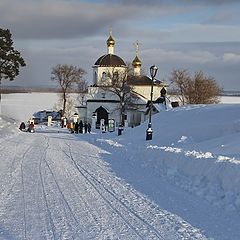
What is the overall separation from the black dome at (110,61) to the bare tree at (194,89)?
30.5 ft

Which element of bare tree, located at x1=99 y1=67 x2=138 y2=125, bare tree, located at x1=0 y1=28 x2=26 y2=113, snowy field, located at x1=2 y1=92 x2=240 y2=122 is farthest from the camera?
snowy field, located at x1=2 y1=92 x2=240 y2=122

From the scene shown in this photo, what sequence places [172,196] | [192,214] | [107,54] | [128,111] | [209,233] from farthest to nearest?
[107,54], [128,111], [172,196], [192,214], [209,233]

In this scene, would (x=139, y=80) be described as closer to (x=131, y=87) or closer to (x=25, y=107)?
(x=131, y=87)

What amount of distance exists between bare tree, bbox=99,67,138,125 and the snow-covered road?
186ft

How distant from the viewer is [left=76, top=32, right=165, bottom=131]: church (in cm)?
7593

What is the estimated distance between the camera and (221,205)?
9125mm

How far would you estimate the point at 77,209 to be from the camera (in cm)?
886

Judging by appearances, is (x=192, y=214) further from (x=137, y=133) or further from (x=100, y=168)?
(x=137, y=133)

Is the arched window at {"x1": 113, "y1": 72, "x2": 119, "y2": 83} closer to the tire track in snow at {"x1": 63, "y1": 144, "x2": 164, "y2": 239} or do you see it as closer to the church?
the church

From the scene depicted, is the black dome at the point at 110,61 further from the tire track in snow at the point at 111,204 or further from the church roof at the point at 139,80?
the tire track in snow at the point at 111,204

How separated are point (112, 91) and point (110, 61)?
850 cm

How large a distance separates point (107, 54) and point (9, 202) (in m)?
76.2

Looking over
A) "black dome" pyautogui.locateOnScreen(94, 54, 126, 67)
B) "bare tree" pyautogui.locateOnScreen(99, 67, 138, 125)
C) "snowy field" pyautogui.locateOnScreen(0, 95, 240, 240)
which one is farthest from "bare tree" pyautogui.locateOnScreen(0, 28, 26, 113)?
"snowy field" pyautogui.locateOnScreen(0, 95, 240, 240)

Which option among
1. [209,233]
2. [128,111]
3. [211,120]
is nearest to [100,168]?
[209,233]
